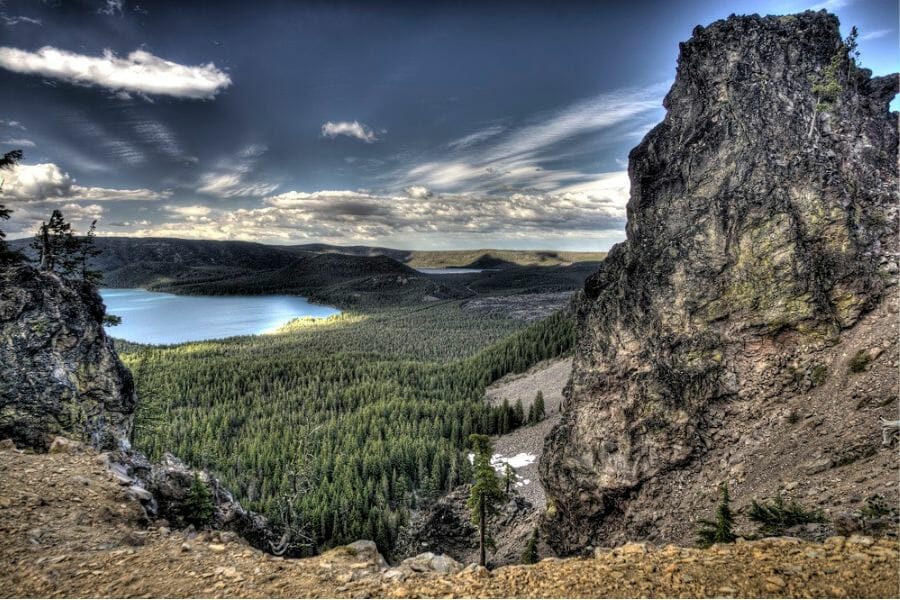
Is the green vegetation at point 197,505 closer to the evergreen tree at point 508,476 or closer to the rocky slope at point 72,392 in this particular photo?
the rocky slope at point 72,392

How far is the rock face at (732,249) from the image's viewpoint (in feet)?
72.4

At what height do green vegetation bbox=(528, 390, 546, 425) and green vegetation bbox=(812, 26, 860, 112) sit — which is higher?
green vegetation bbox=(812, 26, 860, 112)

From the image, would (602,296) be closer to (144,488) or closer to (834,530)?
(834,530)

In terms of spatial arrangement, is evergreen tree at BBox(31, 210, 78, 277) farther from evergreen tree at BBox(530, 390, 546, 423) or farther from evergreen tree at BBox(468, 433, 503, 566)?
evergreen tree at BBox(530, 390, 546, 423)

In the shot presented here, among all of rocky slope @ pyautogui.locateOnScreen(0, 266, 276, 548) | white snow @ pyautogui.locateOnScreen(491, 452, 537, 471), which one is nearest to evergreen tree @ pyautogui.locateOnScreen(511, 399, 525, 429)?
white snow @ pyautogui.locateOnScreen(491, 452, 537, 471)

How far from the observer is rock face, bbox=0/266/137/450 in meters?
16.6

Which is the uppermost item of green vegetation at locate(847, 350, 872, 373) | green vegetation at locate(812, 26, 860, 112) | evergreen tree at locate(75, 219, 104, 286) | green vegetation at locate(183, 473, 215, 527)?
green vegetation at locate(812, 26, 860, 112)

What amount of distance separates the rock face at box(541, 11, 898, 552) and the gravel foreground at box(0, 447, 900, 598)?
52.1 ft

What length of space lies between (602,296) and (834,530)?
21719 millimetres

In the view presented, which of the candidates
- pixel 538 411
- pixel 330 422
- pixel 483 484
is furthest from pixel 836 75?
pixel 330 422

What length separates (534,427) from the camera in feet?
262

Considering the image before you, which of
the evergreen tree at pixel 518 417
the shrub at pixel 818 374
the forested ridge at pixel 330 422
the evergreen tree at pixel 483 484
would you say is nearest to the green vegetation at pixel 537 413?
the evergreen tree at pixel 518 417

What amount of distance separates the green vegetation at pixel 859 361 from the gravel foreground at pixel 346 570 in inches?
538

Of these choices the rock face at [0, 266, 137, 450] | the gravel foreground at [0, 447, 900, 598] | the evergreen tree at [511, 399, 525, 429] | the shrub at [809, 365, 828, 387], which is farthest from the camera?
the evergreen tree at [511, 399, 525, 429]
